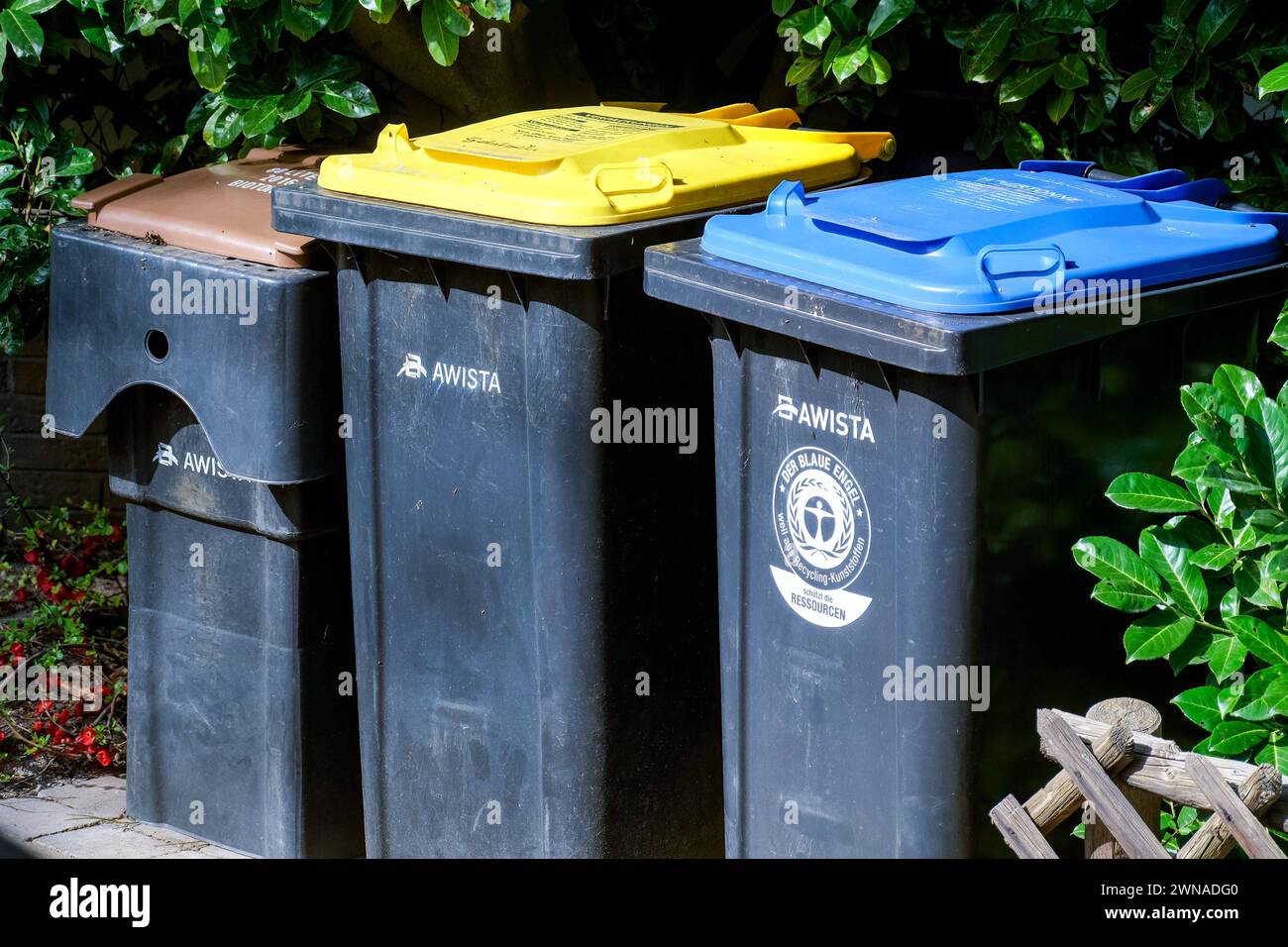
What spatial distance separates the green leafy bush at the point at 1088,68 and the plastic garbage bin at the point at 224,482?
1283 millimetres

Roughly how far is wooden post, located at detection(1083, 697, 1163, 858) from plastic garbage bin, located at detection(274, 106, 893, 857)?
0.88 metres

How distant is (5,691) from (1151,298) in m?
3.27

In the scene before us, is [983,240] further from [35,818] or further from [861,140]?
[35,818]

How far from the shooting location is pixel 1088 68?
11.9ft

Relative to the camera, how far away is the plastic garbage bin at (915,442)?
8.41 ft

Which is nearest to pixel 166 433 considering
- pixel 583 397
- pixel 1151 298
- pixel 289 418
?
pixel 289 418

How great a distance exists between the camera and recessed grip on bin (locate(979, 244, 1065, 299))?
2.56m

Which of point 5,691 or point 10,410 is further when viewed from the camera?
point 10,410

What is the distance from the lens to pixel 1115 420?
279cm

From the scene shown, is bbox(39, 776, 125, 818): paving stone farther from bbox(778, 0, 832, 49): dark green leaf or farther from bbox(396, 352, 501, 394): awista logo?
bbox(778, 0, 832, 49): dark green leaf

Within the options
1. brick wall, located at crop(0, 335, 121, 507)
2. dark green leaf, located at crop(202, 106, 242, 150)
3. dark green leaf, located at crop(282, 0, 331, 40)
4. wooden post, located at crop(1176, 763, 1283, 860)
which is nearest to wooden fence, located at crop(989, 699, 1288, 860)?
wooden post, located at crop(1176, 763, 1283, 860)

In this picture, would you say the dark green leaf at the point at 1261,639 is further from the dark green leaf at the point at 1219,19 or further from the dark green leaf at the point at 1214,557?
the dark green leaf at the point at 1219,19

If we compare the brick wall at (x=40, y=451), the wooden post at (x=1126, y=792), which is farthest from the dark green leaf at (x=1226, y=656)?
the brick wall at (x=40, y=451)

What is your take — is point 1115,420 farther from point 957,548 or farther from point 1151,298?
point 957,548
